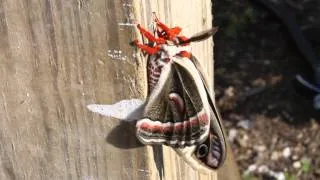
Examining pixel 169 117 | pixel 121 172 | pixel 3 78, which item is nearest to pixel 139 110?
pixel 169 117

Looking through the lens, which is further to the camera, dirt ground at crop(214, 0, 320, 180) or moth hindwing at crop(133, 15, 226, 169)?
dirt ground at crop(214, 0, 320, 180)

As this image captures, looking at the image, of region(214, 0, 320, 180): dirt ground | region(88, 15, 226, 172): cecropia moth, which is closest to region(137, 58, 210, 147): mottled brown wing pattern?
region(88, 15, 226, 172): cecropia moth

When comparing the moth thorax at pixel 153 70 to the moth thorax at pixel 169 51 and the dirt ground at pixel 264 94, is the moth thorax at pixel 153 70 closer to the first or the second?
the moth thorax at pixel 169 51

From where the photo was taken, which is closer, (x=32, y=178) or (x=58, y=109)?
(x=58, y=109)

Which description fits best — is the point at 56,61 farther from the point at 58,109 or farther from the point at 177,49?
the point at 177,49

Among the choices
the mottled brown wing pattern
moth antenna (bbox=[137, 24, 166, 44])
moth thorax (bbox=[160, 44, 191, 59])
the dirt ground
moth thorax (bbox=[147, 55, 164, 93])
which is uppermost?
moth antenna (bbox=[137, 24, 166, 44])

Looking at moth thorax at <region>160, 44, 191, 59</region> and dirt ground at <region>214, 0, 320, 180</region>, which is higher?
moth thorax at <region>160, 44, 191, 59</region>

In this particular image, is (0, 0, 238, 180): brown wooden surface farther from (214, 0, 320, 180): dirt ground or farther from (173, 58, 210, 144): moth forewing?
(214, 0, 320, 180): dirt ground
